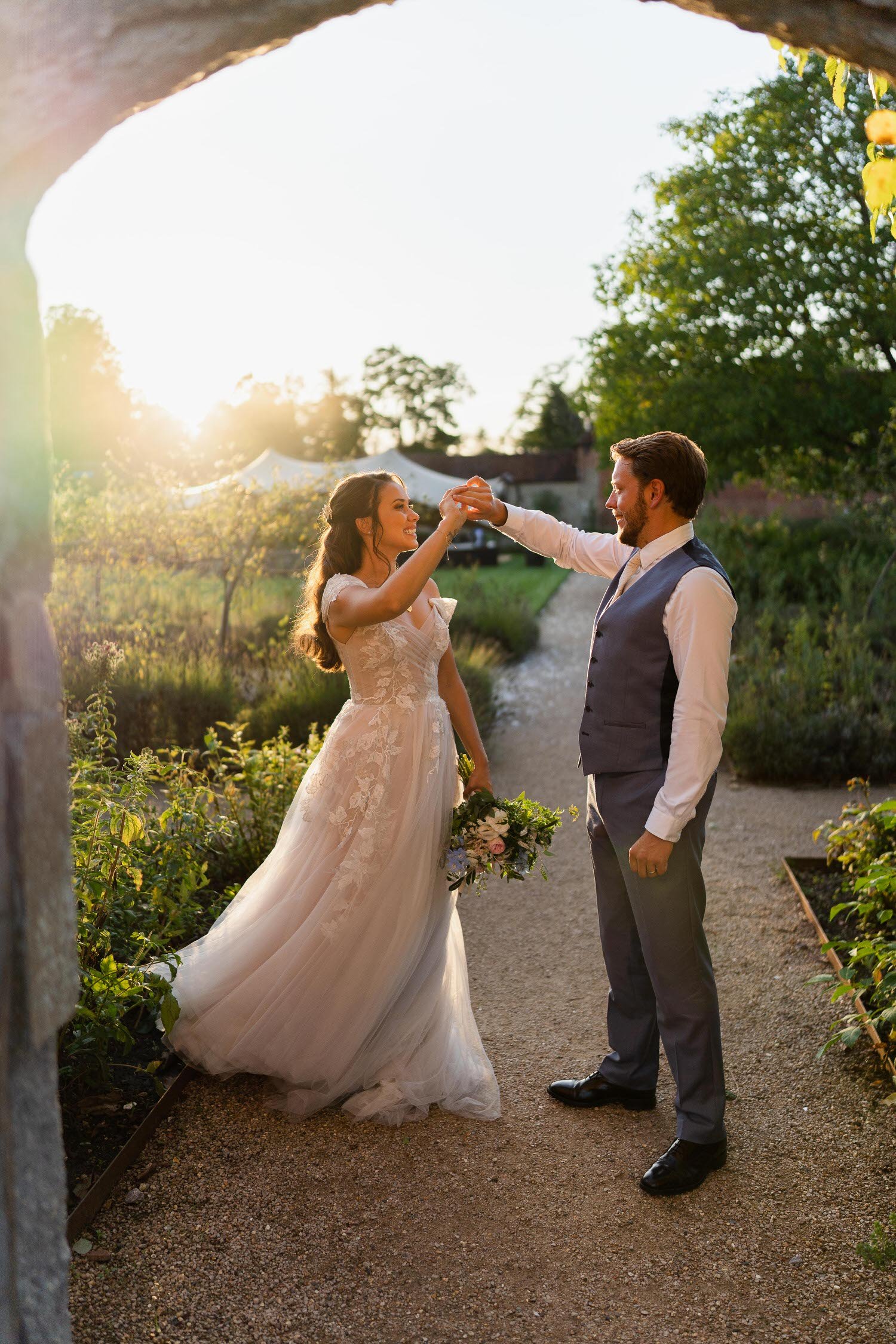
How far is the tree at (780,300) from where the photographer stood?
14820 mm

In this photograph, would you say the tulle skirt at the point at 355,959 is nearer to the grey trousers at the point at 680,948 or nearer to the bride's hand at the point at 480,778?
the bride's hand at the point at 480,778

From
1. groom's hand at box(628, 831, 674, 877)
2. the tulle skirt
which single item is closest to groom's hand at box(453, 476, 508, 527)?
the tulle skirt

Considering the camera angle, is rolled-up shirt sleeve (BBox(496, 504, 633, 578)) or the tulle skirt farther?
rolled-up shirt sleeve (BBox(496, 504, 633, 578))

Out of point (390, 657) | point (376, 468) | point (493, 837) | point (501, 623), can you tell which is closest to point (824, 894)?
point (493, 837)

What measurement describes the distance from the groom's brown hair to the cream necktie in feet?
0.65

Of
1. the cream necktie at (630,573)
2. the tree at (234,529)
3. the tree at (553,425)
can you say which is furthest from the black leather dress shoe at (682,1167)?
the tree at (553,425)

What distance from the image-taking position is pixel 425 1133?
11.4 ft

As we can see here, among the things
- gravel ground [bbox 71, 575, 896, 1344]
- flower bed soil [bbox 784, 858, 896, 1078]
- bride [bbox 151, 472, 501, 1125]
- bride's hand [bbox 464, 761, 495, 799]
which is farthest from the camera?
flower bed soil [bbox 784, 858, 896, 1078]

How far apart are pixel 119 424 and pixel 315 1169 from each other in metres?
43.4

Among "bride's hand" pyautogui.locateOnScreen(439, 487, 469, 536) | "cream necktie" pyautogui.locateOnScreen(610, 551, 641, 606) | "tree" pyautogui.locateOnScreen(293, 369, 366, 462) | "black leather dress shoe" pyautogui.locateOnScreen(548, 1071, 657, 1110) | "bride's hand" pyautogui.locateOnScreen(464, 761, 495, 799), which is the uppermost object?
"tree" pyautogui.locateOnScreen(293, 369, 366, 462)

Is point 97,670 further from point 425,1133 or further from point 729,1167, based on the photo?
point 729,1167

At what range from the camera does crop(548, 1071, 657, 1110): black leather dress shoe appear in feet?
12.1

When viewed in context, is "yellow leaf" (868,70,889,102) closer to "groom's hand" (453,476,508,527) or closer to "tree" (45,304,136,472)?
"groom's hand" (453,476,508,527)

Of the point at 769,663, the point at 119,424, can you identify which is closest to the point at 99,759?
the point at 769,663
